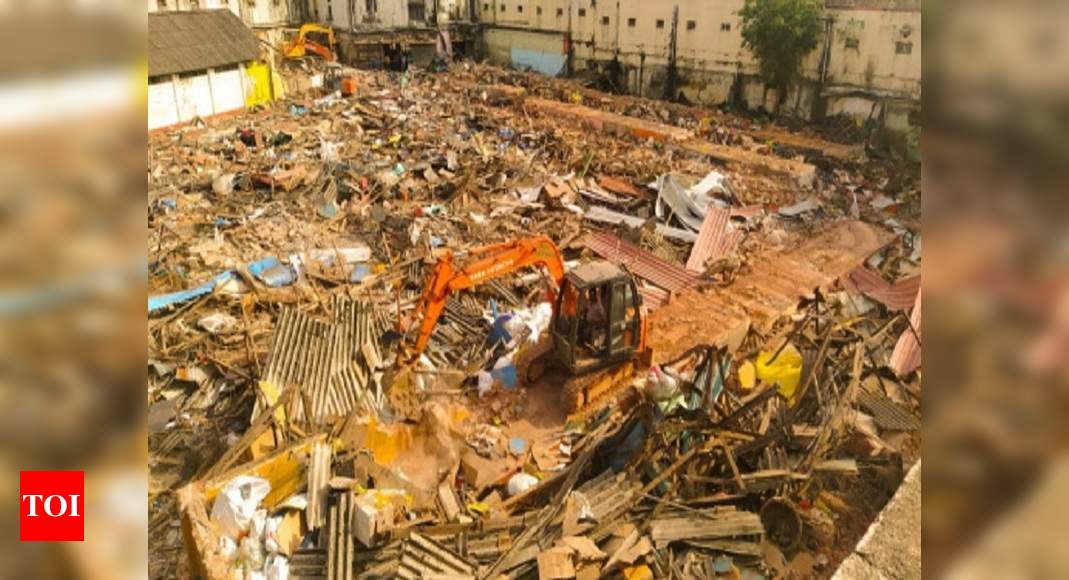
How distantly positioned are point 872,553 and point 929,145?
3.11m

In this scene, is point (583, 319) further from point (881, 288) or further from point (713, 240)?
point (881, 288)

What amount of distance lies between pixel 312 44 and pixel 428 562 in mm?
33473

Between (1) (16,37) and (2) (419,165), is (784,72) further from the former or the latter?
(1) (16,37)

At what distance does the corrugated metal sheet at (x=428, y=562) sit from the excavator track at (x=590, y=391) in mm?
3260

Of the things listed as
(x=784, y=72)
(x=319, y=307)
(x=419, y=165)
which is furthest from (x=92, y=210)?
(x=784, y=72)

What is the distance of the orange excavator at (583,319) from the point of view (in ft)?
28.8

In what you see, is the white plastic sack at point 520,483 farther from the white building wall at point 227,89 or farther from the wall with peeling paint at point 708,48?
the white building wall at point 227,89

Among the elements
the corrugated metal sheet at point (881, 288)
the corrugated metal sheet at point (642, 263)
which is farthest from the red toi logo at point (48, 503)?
the corrugated metal sheet at point (642, 263)

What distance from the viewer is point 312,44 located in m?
34.2

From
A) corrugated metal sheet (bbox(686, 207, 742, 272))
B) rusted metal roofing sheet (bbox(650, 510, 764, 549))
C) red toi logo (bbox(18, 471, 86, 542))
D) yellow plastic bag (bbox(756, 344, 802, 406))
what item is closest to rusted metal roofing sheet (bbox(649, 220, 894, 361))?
corrugated metal sheet (bbox(686, 207, 742, 272))

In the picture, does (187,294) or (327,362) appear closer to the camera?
(327,362)

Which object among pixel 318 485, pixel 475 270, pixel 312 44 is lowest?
pixel 318 485

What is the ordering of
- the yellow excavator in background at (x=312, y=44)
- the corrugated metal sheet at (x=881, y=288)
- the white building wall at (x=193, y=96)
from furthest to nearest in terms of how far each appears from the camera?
the yellow excavator in background at (x=312, y=44) < the white building wall at (x=193, y=96) < the corrugated metal sheet at (x=881, y=288)

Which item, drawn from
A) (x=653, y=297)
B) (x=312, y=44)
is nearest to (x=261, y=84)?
(x=312, y=44)
